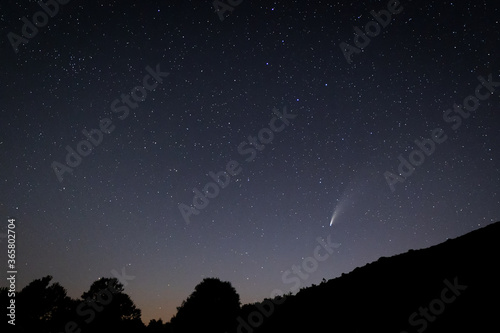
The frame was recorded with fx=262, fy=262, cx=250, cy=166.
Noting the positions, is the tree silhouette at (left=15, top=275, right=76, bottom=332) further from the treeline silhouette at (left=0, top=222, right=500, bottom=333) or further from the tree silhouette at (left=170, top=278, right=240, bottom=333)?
the tree silhouette at (left=170, top=278, right=240, bottom=333)

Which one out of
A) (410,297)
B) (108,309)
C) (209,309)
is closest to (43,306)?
(108,309)

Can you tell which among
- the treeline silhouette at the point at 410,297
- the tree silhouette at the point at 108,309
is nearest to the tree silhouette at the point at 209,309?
the tree silhouette at the point at 108,309

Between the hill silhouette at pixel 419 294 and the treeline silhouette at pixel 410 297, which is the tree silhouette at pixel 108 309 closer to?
the treeline silhouette at pixel 410 297

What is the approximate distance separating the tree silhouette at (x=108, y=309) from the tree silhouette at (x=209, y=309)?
578cm

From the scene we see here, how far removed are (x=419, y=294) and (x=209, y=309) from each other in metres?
31.4

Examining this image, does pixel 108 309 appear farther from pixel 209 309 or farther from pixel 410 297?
pixel 410 297

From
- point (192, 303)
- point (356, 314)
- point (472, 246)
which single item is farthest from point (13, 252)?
point (192, 303)

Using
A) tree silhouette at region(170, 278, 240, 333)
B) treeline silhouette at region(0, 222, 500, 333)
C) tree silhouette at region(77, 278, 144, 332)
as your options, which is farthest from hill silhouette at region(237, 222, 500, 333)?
tree silhouette at region(77, 278, 144, 332)

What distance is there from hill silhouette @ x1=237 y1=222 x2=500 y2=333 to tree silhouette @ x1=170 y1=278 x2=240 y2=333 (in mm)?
23631

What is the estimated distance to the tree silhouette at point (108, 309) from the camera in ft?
103

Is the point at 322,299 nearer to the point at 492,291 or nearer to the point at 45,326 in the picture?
the point at 492,291

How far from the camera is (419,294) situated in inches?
260

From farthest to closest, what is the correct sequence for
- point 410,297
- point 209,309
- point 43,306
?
1. point 209,309
2. point 43,306
3. point 410,297

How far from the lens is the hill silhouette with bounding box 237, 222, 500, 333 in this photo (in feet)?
16.8
